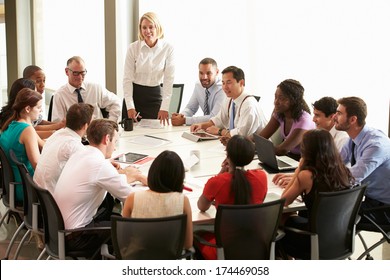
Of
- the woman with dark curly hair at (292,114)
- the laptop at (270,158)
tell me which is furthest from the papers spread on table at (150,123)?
the laptop at (270,158)

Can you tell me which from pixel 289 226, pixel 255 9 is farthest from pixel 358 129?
pixel 255 9

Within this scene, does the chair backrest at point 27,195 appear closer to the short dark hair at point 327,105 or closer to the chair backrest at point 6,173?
the chair backrest at point 6,173

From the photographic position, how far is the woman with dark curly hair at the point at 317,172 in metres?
3.78

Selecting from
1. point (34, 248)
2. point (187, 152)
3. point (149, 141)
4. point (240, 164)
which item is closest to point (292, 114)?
point (187, 152)

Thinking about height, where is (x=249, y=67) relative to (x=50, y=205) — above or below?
above

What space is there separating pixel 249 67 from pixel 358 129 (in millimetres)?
2968

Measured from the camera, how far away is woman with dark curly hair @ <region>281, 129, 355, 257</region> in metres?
3.78

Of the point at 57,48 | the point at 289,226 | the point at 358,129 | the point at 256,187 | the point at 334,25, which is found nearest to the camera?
the point at 256,187

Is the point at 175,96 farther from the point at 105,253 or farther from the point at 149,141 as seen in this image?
the point at 105,253

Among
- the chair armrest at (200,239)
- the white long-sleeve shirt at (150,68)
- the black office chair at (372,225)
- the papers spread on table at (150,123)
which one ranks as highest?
the white long-sleeve shirt at (150,68)

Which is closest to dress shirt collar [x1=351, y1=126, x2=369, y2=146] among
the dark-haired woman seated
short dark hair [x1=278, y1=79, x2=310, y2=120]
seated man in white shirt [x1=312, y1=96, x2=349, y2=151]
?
seated man in white shirt [x1=312, y1=96, x2=349, y2=151]

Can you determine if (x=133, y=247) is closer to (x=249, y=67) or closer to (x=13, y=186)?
(x=13, y=186)

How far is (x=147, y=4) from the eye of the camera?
8.62 m

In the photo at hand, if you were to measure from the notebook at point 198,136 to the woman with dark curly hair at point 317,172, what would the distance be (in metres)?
1.94
